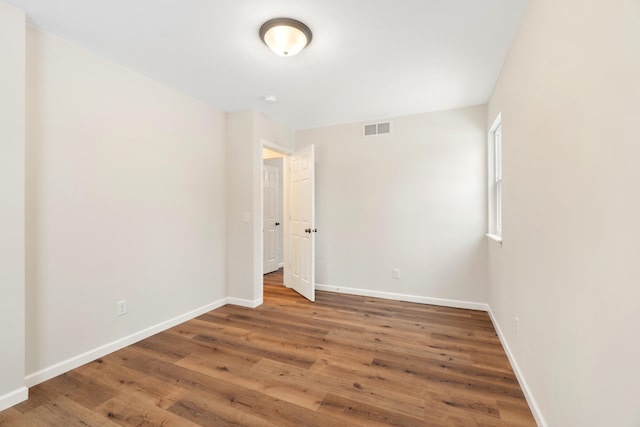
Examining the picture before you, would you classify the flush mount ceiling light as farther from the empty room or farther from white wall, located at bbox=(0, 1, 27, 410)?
white wall, located at bbox=(0, 1, 27, 410)

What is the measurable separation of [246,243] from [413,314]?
2186mm

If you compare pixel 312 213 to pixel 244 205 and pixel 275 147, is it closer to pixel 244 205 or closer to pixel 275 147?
pixel 244 205

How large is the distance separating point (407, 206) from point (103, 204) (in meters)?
3.28

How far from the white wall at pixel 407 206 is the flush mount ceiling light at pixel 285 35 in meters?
2.12

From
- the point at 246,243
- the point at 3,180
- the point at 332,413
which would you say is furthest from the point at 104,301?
the point at 332,413

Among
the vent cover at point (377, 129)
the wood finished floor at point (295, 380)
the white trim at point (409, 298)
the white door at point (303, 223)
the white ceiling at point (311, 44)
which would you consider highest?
the white ceiling at point (311, 44)

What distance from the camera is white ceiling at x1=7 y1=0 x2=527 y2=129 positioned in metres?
1.77

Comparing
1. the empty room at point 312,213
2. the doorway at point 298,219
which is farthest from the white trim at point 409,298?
the doorway at point 298,219

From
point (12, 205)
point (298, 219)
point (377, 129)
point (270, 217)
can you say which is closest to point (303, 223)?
point (298, 219)

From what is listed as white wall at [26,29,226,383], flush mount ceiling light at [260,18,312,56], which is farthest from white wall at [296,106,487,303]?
flush mount ceiling light at [260,18,312,56]

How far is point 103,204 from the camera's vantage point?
92.8 inches

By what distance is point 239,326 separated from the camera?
2.96m

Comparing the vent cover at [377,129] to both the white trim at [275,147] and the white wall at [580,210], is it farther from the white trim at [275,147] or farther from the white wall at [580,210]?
the white wall at [580,210]

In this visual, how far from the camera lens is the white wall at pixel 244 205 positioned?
351 cm
